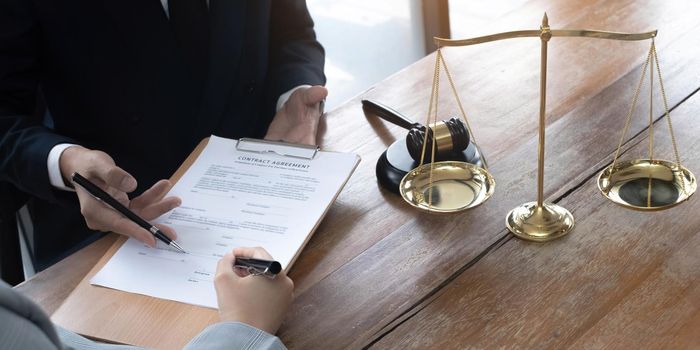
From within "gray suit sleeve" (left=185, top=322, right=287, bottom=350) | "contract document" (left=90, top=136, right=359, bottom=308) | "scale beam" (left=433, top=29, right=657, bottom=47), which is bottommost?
"contract document" (left=90, top=136, right=359, bottom=308)

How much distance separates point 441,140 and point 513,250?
0.24m

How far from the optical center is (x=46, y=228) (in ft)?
5.33

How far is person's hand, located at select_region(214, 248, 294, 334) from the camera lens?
3.33 ft

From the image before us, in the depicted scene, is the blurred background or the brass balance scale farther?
the blurred background

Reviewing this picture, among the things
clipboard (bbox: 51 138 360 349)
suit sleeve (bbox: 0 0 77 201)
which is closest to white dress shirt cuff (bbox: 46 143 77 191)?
suit sleeve (bbox: 0 0 77 201)

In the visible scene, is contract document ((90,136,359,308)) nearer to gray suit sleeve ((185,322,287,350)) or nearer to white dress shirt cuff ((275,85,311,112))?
gray suit sleeve ((185,322,287,350))

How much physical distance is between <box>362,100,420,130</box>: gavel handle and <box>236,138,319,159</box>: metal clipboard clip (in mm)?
186

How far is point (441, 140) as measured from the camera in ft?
4.26

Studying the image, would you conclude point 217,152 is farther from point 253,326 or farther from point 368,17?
point 368,17

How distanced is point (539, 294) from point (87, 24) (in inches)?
38.6

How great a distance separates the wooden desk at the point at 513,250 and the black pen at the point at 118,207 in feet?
0.24

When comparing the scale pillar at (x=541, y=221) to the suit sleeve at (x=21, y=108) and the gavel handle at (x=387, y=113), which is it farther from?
the suit sleeve at (x=21, y=108)

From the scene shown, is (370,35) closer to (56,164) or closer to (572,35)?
(56,164)

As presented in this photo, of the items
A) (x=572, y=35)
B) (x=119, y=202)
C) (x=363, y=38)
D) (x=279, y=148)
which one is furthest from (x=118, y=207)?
(x=363, y=38)
